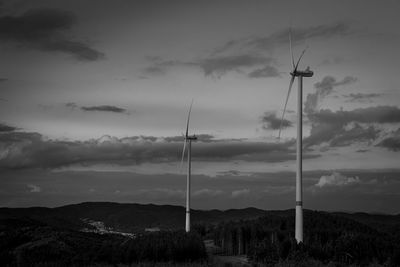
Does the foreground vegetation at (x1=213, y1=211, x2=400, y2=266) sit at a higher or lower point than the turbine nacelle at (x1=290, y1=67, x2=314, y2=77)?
lower

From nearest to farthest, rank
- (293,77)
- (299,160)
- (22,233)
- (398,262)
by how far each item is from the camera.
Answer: (398,262), (299,160), (293,77), (22,233)

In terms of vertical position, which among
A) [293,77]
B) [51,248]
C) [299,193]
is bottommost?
[51,248]

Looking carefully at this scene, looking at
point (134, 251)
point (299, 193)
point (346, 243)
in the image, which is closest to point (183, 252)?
point (134, 251)

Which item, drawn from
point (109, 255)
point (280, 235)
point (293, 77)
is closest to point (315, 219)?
point (280, 235)

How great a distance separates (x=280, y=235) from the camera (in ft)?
188

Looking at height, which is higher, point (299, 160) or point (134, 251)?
point (299, 160)

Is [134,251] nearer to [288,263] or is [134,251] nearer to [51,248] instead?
[288,263]

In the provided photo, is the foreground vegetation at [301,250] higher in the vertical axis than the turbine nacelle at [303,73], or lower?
lower

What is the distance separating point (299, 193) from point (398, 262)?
8.94m

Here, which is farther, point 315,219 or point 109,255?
point 315,219

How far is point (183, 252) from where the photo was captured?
43969mm

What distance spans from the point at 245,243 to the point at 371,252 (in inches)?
465

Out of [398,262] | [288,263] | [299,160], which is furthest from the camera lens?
[299,160]

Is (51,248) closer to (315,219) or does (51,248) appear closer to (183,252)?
(183,252)
